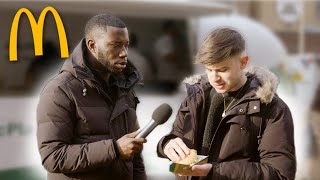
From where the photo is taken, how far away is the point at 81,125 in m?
2.26

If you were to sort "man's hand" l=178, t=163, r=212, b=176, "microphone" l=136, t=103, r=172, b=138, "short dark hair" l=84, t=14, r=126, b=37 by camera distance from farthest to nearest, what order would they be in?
"short dark hair" l=84, t=14, r=126, b=37 → "microphone" l=136, t=103, r=172, b=138 → "man's hand" l=178, t=163, r=212, b=176

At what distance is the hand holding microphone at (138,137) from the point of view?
7.08 ft

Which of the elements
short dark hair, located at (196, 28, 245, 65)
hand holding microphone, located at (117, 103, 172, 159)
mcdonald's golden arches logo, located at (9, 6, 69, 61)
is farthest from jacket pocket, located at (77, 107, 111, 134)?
mcdonald's golden arches logo, located at (9, 6, 69, 61)

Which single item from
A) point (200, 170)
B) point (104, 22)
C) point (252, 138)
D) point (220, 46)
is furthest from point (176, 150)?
point (104, 22)

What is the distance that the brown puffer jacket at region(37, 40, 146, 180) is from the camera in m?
2.20

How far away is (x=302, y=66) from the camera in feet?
39.2

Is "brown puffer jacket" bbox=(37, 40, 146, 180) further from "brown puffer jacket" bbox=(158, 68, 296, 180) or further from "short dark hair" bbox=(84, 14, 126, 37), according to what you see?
"brown puffer jacket" bbox=(158, 68, 296, 180)

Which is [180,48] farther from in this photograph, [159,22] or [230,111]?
[230,111]

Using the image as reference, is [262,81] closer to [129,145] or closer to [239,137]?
[239,137]

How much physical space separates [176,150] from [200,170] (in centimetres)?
11

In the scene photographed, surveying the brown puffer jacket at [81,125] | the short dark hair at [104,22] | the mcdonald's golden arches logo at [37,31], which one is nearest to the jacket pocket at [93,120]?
the brown puffer jacket at [81,125]

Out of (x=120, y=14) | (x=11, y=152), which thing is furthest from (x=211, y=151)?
(x=120, y=14)

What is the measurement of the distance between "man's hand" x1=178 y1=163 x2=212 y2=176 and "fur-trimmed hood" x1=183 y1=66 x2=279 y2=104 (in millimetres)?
256

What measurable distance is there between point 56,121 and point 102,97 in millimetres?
198
